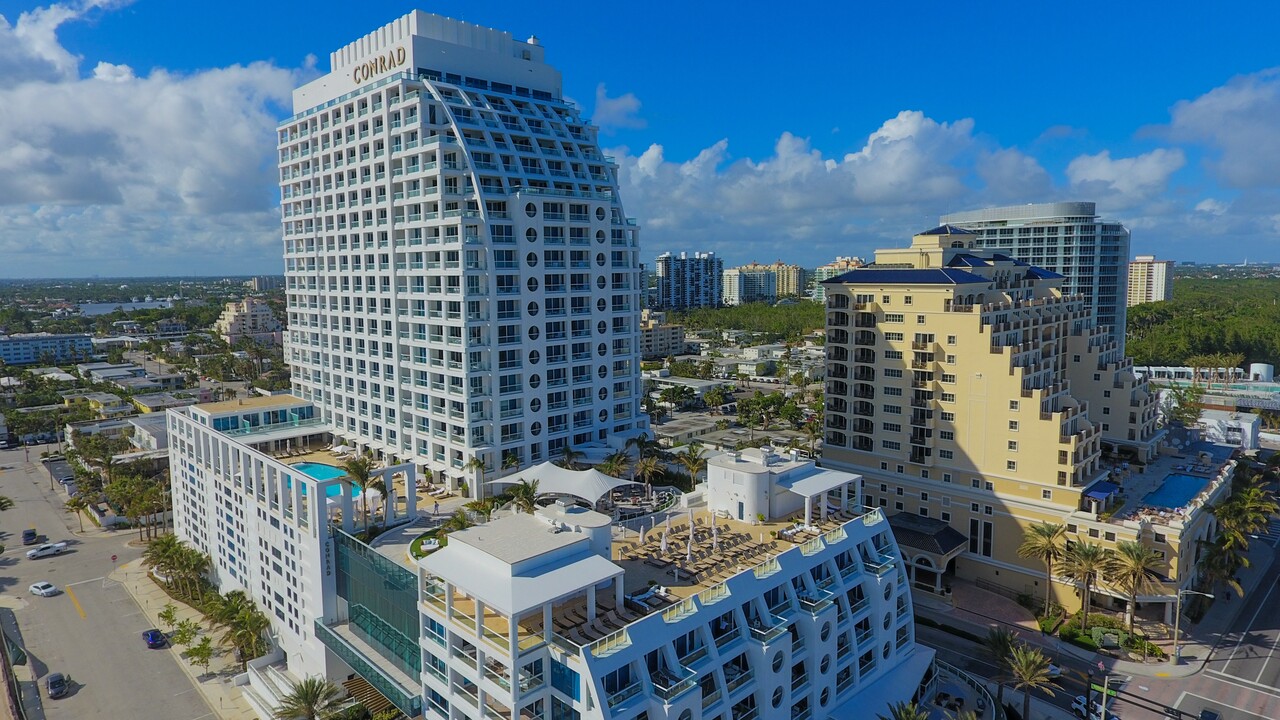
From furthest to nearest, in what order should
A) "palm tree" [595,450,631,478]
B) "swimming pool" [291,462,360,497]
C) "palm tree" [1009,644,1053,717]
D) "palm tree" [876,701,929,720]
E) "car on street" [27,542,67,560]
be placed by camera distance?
1. "car on street" [27,542,67,560]
2. "palm tree" [595,450,631,478]
3. "swimming pool" [291,462,360,497]
4. "palm tree" [1009,644,1053,717]
5. "palm tree" [876,701,929,720]

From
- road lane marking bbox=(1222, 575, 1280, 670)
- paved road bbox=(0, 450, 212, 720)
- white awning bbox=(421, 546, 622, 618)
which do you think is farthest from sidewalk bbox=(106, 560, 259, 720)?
road lane marking bbox=(1222, 575, 1280, 670)

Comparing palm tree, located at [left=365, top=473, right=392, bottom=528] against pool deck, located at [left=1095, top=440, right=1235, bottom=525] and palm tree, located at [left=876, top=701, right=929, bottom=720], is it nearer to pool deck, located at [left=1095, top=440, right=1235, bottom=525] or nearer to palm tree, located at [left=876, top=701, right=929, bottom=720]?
palm tree, located at [left=876, top=701, right=929, bottom=720]

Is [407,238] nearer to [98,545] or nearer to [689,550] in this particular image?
[689,550]

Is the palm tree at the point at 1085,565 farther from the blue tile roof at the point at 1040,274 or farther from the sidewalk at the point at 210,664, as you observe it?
the sidewalk at the point at 210,664

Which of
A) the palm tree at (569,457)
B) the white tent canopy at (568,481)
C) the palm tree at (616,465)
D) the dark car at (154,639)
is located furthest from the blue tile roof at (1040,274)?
the dark car at (154,639)

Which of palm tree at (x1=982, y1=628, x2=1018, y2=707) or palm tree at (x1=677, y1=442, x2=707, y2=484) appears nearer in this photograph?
palm tree at (x1=982, y1=628, x2=1018, y2=707)

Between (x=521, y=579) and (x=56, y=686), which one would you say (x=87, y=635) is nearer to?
(x=56, y=686)
